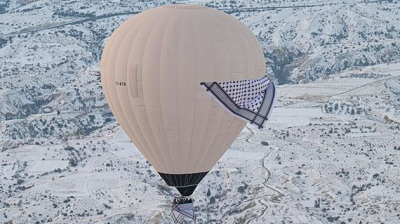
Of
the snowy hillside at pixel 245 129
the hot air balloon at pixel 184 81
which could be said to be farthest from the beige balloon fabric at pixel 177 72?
the snowy hillside at pixel 245 129

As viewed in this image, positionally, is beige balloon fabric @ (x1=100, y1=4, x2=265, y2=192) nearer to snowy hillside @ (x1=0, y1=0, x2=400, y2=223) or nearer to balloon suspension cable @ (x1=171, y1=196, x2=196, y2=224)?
balloon suspension cable @ (x1=171, y1=196, x2=196, y2=224)

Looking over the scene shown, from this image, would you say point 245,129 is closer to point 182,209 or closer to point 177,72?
point 182,209

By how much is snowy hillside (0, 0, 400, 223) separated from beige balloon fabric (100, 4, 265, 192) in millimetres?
22831

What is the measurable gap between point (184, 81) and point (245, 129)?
46.2m

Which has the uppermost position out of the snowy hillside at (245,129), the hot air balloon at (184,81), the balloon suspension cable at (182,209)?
the hot air balloon at (184,81)

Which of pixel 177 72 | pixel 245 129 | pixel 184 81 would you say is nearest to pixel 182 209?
pixel 184 81

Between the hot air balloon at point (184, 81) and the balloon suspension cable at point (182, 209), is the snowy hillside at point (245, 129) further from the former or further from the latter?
the hot air balloon at point (184, 81)

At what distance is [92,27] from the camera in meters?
136

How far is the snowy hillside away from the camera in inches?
2601

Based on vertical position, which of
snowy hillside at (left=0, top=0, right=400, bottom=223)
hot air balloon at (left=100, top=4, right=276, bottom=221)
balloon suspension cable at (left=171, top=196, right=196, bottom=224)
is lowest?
snowy hillside at (left=0, top=0, right=400, bottom=223)

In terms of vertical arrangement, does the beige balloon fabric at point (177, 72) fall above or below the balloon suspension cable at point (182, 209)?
above

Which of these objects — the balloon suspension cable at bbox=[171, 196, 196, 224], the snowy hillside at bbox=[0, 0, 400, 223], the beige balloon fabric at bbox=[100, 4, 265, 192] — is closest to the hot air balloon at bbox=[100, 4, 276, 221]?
the beige balloon fabric at bbox=[100, 4, 265, 192]

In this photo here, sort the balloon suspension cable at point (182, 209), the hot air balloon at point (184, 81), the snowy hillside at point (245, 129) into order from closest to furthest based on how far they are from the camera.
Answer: the hot air balloon at point (184, 81)
the balloon suspension cable at point (182, 209)
the snowy hillside at point (245, 129)

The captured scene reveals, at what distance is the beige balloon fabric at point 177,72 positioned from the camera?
37531 mm
